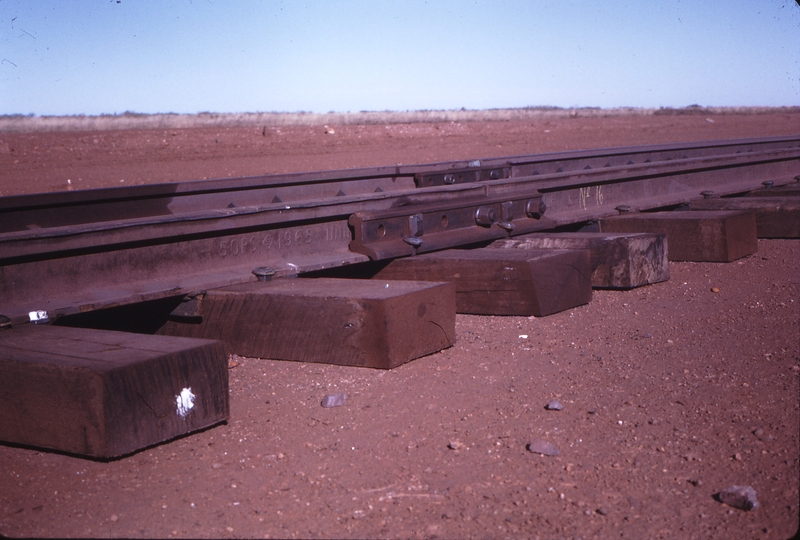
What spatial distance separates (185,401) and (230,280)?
5.61ft

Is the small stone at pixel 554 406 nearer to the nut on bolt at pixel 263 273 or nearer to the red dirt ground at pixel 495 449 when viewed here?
the red dirt ground at pixel 495 449

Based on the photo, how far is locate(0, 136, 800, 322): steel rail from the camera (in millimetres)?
4516

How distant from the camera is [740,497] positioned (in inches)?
109

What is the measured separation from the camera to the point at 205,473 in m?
3.19

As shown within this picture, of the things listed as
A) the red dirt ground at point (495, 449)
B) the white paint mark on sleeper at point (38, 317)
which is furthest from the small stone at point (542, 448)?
the white paint mark on sleeper at point (38, 317)

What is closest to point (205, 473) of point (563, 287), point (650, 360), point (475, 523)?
point (475, 523)

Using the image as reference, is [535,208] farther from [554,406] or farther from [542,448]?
[542,448]

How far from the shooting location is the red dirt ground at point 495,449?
9.03 feet

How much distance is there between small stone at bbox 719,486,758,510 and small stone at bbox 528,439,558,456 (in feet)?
2.06

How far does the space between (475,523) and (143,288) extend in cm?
271

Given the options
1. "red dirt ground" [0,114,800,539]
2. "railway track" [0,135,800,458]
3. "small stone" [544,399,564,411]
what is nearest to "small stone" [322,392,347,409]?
"red dirt ground" [0,114,800,539]

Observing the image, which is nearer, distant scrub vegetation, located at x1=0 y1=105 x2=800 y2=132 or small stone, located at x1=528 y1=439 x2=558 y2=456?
small stone, located at x1=528 y1=439 x2=558 y2=456

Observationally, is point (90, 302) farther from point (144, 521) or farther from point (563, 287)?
point (563, 287)

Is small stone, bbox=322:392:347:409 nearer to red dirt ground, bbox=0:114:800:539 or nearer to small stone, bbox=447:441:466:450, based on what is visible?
red dirt ground, bbox=0:114:800:539
